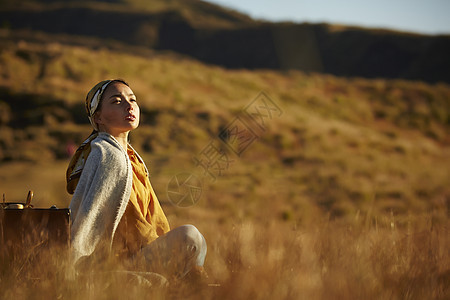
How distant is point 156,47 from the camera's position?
8919cm

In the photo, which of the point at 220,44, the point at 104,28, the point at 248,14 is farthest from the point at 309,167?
the point at 248,14

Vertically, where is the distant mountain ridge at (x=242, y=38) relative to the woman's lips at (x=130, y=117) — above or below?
above

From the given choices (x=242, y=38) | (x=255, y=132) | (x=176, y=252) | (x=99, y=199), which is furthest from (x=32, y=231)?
(x=242, y=38)

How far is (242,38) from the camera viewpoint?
8444cm

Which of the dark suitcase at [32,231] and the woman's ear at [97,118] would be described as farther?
the woman's ear at [97,118]

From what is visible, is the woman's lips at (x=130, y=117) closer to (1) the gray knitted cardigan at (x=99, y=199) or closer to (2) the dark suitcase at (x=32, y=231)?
(1) the gray knitted cardigan at (x=99, y=199)

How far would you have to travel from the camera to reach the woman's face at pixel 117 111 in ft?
8.21

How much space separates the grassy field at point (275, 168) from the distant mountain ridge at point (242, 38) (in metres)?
30.4

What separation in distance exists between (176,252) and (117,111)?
80cm

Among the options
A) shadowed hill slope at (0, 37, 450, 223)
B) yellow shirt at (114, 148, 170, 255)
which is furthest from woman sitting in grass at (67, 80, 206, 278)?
shadowed hill slope at (0, 37, 450, 223)

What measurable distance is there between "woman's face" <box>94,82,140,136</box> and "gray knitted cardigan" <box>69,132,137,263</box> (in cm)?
23

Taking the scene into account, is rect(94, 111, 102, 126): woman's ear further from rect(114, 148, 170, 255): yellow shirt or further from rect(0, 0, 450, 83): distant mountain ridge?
rect(0, 0, 450, 83): distant mountain ridge

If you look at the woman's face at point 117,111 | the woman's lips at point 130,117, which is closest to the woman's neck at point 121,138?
the woman's face at point 117,111

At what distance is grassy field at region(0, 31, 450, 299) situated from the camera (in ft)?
7.31
